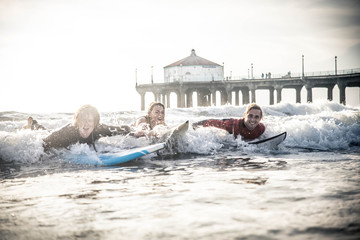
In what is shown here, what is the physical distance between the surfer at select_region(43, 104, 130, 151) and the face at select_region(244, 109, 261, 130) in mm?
3235

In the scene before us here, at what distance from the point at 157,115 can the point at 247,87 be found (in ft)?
143

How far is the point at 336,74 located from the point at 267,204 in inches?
1831

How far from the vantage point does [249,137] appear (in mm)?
7965

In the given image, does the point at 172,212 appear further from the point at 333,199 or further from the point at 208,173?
the point at 208,173

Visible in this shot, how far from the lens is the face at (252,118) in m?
7.46

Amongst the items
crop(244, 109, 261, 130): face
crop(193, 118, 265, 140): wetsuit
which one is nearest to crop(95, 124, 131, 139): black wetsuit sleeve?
crop(193, 118, 265, 140): wetsuit

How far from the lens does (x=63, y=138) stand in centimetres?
609

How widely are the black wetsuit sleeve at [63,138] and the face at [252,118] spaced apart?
3.80 meters

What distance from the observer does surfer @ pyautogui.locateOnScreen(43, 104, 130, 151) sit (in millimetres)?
5902

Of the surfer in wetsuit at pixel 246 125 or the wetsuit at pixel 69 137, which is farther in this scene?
the surfer in wetsuit at pixel 246 125

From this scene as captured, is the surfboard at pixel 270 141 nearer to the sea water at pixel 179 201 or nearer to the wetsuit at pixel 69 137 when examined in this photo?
the sea water at pixel 179 201

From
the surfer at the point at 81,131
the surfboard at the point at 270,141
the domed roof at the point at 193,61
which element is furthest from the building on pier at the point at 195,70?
the surfer at the point at 81,131

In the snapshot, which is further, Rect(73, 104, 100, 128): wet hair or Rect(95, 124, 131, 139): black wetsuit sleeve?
Rect(95, 124, 131, 139): black wetsuit sleeve

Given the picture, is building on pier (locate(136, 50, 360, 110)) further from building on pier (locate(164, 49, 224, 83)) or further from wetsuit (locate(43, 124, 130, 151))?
wetsuit (locate(43, 124, 130, 151))
